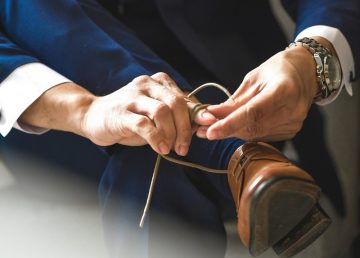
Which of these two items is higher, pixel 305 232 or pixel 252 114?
pixel 252 114

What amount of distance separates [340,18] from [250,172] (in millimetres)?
272

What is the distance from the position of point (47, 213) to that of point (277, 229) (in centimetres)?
41

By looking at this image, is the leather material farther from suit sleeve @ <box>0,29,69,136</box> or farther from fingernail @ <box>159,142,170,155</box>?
suit sleeve @ <box>0,29,69,136</box>

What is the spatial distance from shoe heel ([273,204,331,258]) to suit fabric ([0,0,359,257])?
0.12 metres

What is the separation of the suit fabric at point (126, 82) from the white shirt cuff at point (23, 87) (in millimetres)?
12

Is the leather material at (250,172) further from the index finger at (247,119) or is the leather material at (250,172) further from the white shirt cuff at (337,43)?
the white shirt cuff at (337,43)

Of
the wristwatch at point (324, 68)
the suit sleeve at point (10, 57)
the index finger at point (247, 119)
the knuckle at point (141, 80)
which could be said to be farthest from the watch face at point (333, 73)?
the suit sleeve at point (10, 57)

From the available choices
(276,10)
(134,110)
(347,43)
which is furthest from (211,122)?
(276,10)

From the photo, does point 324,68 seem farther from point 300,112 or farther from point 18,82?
point 18,82

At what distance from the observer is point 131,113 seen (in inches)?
20.8

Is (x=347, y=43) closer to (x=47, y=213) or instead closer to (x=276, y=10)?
(x=276, y=10)

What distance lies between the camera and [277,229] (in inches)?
20.1

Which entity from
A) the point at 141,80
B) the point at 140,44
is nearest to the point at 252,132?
the point at 141,80

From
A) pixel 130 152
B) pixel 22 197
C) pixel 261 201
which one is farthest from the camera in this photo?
pixel 22 197
